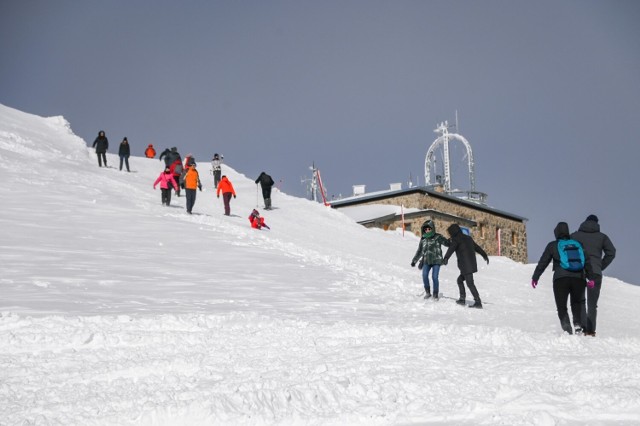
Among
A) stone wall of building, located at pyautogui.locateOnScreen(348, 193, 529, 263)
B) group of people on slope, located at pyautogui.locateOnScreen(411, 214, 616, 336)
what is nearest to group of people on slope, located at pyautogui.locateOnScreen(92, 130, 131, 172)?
stone wall of building, located at pyautogui.locateOnScreen(348, 193, 529, 263)

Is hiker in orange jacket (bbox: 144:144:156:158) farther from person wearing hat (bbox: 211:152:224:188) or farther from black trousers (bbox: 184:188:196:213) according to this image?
black trousers (bbox: 184:188:196:213)

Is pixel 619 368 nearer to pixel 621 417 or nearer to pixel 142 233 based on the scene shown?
pixel 621 417

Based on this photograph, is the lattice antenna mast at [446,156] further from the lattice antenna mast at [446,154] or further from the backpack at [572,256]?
the backpack at [572,256]

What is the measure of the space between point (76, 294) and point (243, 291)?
2.75 m

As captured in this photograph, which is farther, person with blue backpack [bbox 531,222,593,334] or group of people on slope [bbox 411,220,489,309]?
group of people on slope [bbox 411,220,489,309]

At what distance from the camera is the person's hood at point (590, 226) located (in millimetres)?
10102

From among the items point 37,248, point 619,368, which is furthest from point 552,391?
point 37,248

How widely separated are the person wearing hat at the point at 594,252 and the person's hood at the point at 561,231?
48 centimetres

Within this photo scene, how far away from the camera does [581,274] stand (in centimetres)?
942

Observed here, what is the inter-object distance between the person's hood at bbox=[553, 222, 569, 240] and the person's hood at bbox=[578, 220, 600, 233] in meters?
0.61

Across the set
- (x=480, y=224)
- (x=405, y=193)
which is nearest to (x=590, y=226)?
(x=405, y=193)

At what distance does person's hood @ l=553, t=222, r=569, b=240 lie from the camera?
9.67 m

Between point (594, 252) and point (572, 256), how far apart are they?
737 millimetres

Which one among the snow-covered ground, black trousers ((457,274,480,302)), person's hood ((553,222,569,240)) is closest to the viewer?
the snow-covered ground
